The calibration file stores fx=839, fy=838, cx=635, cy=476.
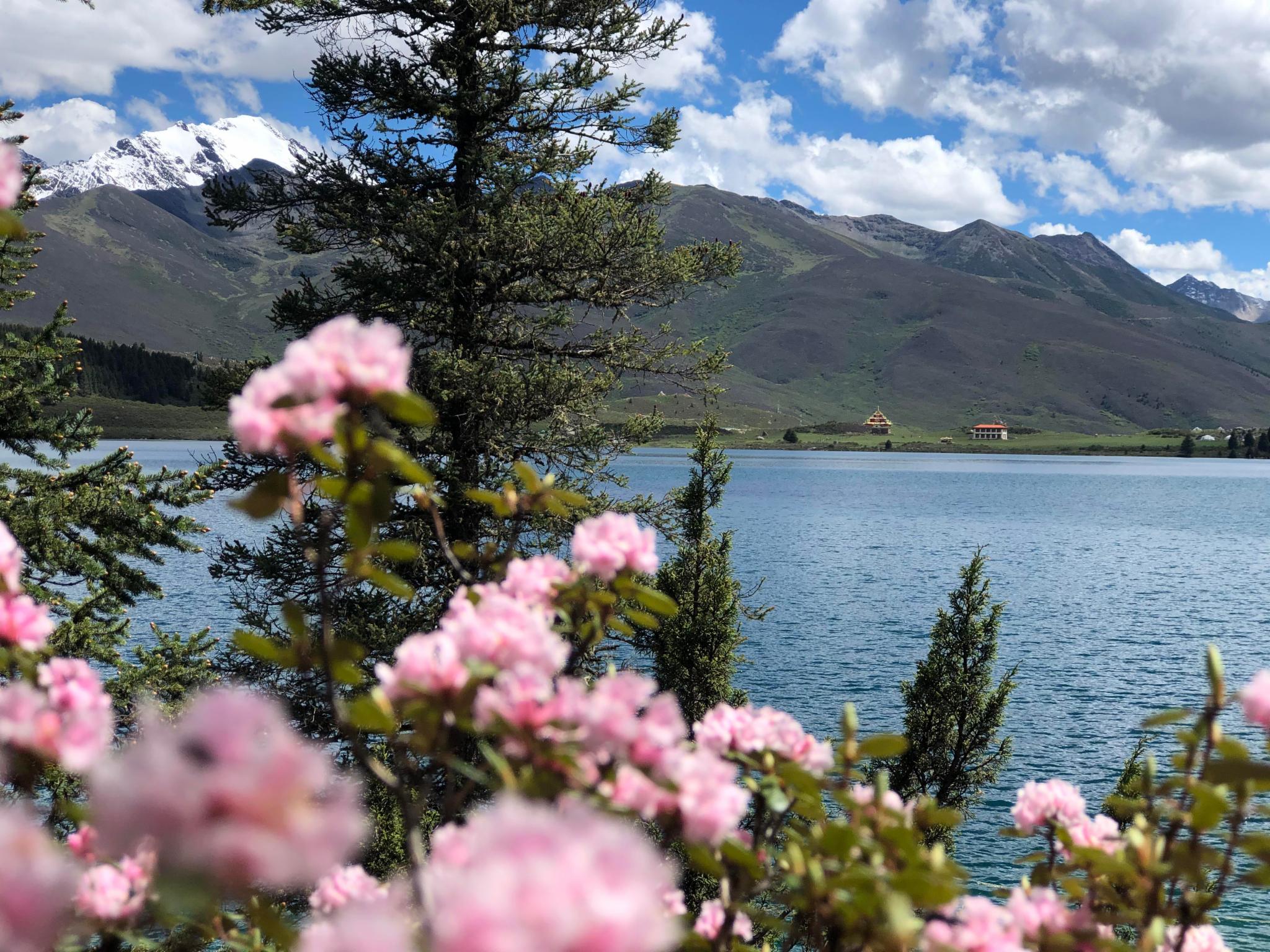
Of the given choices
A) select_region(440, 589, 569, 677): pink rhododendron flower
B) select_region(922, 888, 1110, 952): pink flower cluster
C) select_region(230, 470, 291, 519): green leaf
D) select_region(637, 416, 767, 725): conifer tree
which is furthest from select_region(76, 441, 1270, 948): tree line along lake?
select_region(637, 416, 767, 725): conifer tree

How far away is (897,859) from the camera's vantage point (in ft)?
7.33

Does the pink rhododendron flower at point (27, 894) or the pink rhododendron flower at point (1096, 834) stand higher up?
the pink rhododendron flower at point (27, 894)

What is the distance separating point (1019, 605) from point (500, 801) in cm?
5357

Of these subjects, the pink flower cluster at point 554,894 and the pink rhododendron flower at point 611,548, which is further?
the pink rhododendron flower at point 611,548

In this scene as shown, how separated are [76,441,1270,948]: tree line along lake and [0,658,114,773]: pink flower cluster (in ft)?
1.68

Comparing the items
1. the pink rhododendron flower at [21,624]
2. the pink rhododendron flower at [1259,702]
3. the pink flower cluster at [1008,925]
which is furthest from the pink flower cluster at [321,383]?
the pink rhododendron flower at [1259,702]

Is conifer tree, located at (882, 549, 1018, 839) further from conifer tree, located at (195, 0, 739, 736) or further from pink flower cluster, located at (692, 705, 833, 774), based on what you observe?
pink flower cluster, located at (692, 705, 833, 774)

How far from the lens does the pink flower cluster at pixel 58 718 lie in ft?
5.30

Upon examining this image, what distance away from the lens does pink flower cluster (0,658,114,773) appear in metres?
1.61

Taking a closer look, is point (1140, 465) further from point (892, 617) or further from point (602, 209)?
point (602, 209)

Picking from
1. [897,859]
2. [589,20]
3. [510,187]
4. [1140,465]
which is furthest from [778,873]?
[1140,465]

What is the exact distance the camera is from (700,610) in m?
19.0

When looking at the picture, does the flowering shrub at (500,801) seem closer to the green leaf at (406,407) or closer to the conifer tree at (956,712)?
→ the green leaf at (406,407)

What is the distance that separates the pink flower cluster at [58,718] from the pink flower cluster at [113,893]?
495mm
